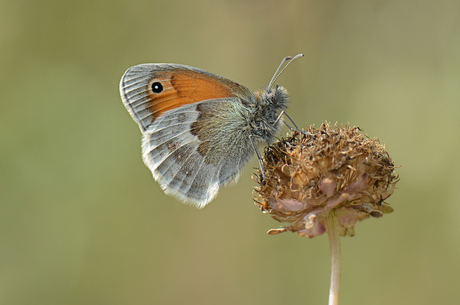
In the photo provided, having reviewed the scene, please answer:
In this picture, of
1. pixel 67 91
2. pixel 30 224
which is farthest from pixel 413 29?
pixel 30 224

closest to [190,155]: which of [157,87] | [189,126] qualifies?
[189,126]

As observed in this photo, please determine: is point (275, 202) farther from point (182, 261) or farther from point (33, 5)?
point (33, 5)

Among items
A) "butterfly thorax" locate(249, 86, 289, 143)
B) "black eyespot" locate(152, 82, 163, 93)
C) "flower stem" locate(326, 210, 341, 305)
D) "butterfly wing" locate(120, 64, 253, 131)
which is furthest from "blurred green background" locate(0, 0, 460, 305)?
"flower stem" locate(326, 210, 341, 305)

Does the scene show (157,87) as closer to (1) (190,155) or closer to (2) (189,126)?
(2) (189,126)

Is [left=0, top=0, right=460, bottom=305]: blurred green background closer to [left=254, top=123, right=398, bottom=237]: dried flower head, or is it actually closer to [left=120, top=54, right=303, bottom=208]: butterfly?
[left=120, top=54, right=303, bottom=208]: butterfly

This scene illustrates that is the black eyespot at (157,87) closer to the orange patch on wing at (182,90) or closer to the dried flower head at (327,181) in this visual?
the orange patch on wing at (182,90)
